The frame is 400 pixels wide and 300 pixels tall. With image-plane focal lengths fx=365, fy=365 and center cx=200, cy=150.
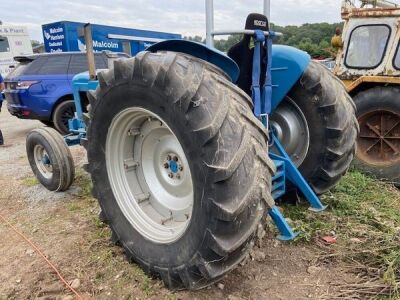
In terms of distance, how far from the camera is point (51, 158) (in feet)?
13.1

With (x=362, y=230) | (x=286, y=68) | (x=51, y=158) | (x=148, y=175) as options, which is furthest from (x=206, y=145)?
(x=51, y=158)

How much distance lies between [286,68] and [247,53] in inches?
16.0

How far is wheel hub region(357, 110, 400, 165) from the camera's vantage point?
4594 millimetres

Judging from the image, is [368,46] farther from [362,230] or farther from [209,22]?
[209,22]

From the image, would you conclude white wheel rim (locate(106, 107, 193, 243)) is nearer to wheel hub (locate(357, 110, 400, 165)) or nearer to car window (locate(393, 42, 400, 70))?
wheel hub (locate(357, 110, 400, 165))

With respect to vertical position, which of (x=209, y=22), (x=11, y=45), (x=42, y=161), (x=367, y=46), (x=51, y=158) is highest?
(x=209, y=22)

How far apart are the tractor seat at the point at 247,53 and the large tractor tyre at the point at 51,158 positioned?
7.56ft

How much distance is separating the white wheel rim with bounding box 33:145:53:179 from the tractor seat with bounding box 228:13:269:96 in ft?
8.83

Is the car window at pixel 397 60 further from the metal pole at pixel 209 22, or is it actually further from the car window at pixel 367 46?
the metal pole at pixel 209 22

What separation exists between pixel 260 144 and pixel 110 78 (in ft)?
3.37

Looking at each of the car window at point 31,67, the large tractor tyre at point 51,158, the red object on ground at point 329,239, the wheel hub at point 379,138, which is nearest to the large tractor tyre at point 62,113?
the car window at point 31,67

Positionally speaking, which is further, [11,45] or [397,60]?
[11,45]

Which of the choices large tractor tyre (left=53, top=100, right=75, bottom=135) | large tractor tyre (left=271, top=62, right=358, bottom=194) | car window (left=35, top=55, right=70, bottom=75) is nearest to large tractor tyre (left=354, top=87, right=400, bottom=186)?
large tractor tyre (left=271, top=62, right=358, bottom=194)

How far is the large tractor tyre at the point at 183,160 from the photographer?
1.81 meters
